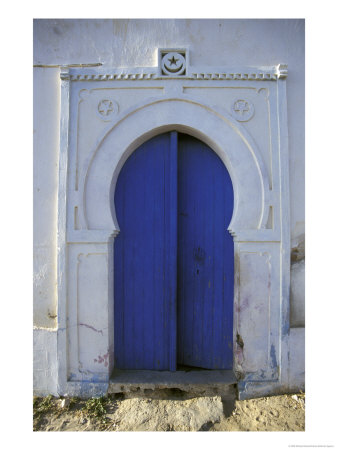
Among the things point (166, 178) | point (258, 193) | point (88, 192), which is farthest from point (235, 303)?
point (88, 192)

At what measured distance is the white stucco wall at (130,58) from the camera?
3.08m

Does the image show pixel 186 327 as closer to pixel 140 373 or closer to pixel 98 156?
pixel 140 373

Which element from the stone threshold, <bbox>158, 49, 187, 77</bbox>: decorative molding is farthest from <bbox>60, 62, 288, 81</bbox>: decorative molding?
the stone threshold

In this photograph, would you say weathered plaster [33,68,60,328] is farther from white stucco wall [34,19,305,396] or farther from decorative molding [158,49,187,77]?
decorative molding [158,49,187,77]

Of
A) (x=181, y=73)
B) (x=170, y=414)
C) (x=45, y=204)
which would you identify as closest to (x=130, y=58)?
(x=181, y=73)

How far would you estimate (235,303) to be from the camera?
310cm

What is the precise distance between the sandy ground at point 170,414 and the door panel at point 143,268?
0.49m

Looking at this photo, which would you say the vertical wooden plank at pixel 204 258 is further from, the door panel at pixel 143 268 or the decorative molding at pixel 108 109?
the decorative molding at pixel 108 109

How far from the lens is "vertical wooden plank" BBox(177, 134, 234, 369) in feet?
10.9

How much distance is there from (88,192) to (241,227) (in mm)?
1927

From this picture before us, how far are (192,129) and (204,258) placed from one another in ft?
5.46

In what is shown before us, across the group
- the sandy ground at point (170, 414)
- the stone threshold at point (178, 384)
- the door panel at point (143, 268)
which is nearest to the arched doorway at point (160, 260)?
the door panel at point (143, 268)

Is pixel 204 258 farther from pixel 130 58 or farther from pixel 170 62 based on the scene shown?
pixel 130 58

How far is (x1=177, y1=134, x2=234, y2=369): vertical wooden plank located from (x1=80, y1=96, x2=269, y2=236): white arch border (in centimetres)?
29
